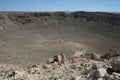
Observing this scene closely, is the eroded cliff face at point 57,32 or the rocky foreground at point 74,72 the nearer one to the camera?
the rocky foreground at point 74,72

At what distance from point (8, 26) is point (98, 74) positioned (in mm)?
66933

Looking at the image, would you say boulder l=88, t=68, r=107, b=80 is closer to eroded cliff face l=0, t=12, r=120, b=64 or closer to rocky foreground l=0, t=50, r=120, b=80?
rocky foreground l=0, t=50, r=120, b=80

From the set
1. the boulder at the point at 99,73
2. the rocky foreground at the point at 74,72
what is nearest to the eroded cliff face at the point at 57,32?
the rocky foreground at the point at 74,72

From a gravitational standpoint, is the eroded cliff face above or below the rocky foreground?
below

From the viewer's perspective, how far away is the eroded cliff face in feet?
161

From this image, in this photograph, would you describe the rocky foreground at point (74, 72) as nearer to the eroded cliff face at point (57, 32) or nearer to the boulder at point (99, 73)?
the boulder at point (99, 73)

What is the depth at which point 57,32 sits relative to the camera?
68625 mm

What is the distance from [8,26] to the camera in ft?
238

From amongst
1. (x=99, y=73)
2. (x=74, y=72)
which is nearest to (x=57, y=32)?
(x=74, y=72)

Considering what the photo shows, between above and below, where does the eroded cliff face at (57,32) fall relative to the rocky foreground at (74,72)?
below

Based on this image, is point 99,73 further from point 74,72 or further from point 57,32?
point 57,32

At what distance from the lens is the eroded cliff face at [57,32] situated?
49.0 metres

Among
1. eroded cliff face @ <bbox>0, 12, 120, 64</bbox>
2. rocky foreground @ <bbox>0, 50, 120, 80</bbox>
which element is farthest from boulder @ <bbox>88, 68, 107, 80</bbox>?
eroded cliff face @ <bbox>0, 12, 120, 64</bbox>

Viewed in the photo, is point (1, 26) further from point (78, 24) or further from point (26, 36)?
point (78, 24)
